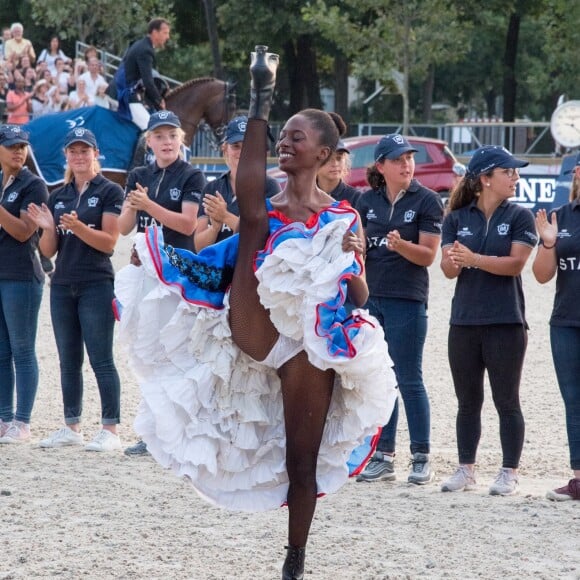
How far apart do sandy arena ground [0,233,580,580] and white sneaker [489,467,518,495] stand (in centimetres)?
8

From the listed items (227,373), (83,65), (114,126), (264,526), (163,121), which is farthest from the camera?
(83,65)

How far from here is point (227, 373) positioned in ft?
16.8

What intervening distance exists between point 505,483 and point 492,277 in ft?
3.80

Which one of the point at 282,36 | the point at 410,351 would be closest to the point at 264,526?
the point at 410,351

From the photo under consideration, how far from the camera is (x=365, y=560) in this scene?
18.0 ft

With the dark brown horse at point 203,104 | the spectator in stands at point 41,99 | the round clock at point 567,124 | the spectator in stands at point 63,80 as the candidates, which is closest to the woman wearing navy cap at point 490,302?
the dark brown horse at point 203,104

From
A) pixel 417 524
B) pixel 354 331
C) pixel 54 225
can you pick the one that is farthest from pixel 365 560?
pixel 54 225

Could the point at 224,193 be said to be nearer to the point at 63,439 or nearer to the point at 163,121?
the point at 163,121

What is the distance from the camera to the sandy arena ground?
5371mm

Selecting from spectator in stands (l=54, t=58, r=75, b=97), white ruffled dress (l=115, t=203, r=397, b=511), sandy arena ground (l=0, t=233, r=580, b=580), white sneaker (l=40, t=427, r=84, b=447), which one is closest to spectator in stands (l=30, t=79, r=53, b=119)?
spectator in stands (l=54, t=58, r=75, b=97)

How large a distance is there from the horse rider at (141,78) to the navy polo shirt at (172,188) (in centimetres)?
773

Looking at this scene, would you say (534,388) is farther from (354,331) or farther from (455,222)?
(354,331)

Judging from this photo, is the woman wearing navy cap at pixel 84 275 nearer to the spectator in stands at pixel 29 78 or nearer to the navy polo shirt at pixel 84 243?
the navy polo shirt at pixel 84 243

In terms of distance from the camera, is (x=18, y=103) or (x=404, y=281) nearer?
(x=404, y=281)
